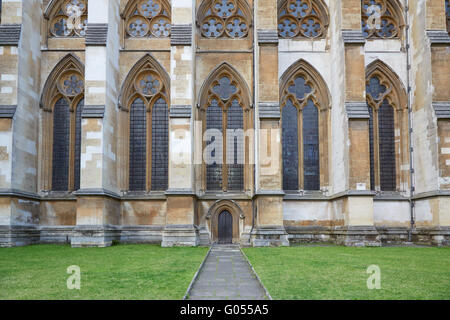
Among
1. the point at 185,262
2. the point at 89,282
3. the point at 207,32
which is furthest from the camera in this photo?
the point at 207,32

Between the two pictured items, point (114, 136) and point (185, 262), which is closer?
point (185, 262)

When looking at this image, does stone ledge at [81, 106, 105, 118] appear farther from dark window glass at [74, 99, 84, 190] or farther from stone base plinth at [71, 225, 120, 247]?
stone base plinth at [71, 225, 120, 247]

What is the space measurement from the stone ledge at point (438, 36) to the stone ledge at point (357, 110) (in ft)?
14.3

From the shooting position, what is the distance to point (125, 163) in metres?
22.0

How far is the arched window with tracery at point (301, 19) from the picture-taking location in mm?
22609

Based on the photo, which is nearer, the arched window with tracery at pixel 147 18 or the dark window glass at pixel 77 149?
the dark window glass at pixel 77 149

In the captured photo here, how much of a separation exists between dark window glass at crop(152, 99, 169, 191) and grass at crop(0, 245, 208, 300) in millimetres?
7679

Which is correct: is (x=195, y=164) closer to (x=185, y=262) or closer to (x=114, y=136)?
(x=114, y=136)

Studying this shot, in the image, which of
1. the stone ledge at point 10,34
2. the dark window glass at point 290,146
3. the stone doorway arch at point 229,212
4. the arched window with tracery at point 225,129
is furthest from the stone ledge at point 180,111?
the stone ledge at point 10,34

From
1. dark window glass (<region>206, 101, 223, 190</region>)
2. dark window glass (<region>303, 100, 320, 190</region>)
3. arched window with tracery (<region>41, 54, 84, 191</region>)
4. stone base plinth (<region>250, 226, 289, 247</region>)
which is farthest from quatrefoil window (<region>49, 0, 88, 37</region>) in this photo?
stone base plinth (<region>250, 226, 289, 247</region>)

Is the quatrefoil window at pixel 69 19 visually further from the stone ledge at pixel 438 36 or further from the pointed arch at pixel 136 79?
the stone ledge at pixel 438 36

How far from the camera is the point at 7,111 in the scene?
19172mm
